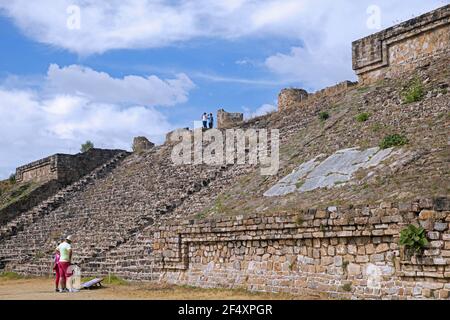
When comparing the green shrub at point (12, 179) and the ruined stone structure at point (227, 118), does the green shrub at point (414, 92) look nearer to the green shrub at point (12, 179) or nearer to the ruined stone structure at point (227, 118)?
the ruined stone structure at point (227, 118)

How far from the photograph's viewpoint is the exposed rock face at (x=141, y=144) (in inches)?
1182

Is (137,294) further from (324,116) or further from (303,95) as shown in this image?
(303,95)

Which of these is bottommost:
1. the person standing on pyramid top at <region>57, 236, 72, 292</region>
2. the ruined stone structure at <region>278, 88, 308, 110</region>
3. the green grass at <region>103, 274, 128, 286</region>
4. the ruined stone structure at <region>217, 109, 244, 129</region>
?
the green grass at <region>103, 274, 128, 286</region>

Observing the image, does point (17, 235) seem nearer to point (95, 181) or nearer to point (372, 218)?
point (95, 181)

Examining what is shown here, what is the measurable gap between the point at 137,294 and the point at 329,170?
15.8 feet

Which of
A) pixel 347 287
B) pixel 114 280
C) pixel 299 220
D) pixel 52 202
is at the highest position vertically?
pixel 52 202

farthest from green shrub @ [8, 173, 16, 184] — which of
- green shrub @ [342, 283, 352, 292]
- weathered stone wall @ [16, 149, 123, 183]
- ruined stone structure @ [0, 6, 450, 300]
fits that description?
green shrub @ [342, 283, 352, 292]

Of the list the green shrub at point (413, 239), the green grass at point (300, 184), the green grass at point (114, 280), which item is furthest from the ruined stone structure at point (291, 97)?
the green shrub at point (413, 239)

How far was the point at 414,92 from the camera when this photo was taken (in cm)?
1653

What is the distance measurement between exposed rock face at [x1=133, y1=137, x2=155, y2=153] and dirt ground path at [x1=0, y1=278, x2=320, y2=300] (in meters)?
13.4

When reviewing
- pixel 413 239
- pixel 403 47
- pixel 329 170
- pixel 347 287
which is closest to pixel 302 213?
pixel 347 287

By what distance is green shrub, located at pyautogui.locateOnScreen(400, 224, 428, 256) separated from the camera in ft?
32.5

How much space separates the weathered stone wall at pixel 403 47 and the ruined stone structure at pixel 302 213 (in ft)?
0.40

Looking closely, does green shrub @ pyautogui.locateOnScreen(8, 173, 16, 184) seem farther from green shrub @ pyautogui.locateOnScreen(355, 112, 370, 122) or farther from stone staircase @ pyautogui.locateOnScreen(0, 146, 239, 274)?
green shrub @ pyautogui.locateOnScreen(355, 112, 370, 122)
